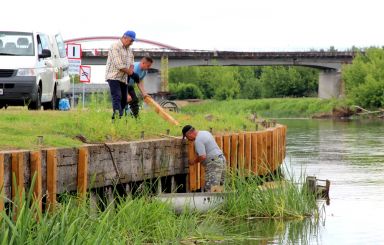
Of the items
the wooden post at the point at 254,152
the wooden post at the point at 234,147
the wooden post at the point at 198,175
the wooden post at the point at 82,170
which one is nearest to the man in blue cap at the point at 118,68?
the wooden post at the point at 198,175

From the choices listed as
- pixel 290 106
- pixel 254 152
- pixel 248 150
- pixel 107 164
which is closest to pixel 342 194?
pixel 254 152

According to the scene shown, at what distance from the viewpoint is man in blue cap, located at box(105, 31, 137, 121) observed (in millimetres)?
21188

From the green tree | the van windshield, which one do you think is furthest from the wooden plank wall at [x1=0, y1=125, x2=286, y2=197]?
the green tree

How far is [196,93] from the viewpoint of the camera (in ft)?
461

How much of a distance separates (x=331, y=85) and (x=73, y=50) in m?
86.6

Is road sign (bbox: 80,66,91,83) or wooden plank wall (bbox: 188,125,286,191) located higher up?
road sign (bbox: 80,66,91,83)

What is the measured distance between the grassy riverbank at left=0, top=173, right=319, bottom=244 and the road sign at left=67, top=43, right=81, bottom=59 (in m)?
18.5

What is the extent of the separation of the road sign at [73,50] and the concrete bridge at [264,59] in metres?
72.2

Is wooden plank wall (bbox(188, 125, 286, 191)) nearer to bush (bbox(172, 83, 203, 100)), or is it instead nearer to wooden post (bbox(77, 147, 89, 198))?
wooden post (bbox(77, 147, 89, 198))

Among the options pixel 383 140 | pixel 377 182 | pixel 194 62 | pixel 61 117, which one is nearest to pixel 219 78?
pixel 194 62

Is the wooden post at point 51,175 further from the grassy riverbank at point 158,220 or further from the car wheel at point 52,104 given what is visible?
the car wheel at point 52,104

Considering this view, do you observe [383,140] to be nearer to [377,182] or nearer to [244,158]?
[377,182]

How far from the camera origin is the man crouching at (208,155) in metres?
20.6

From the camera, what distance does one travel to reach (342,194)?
2652 cm
